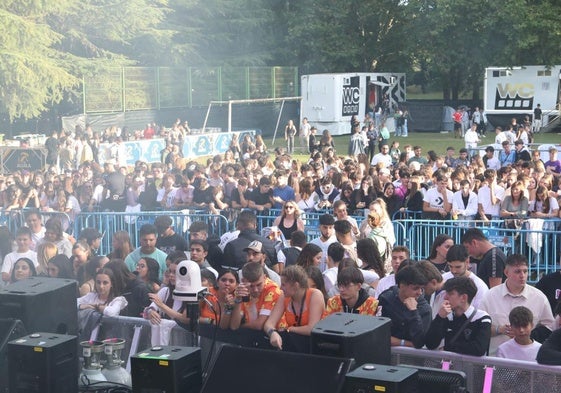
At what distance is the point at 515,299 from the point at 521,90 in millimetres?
36949

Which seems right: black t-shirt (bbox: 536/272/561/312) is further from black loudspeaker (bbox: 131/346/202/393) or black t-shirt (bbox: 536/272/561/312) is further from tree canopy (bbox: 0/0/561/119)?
tree canopy (bbox: 0/0/561/119)

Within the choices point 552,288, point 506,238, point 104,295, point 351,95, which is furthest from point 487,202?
point 351,95

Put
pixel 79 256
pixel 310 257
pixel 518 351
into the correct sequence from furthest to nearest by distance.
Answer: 1. pixel 79 256
2. pixel 310 257
3. pixel 518 351

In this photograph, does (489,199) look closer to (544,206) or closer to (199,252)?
(544,206)

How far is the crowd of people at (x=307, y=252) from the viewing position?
25.0 ft

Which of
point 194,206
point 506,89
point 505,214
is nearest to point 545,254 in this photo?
point 505,214

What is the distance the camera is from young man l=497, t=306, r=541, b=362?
720 centimetres

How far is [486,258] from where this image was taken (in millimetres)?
9883

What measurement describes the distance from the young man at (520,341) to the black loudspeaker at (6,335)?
345cm

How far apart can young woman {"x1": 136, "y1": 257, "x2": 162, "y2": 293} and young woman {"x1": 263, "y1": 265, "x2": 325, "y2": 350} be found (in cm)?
261

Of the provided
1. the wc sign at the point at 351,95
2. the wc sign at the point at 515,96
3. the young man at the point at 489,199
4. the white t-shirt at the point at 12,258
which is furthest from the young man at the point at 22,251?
the wc sign at the point at 515,96

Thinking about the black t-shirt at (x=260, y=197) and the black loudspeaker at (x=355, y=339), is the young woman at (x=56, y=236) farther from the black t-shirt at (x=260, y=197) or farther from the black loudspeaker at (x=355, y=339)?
the black loudspeaker at (x=355, y=339)

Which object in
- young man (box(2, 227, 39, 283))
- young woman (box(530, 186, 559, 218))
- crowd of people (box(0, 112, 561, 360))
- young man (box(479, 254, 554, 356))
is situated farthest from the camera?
young woman (box(530, 186, 559, 218))

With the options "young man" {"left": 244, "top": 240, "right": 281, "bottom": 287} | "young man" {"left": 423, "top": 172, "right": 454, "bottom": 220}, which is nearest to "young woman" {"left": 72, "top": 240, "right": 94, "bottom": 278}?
"young man" {"left": 244, "top": 240, "right": 281, "bottom": 287}
